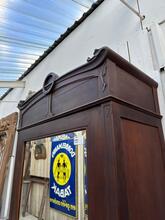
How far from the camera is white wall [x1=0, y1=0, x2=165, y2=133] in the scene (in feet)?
3.37

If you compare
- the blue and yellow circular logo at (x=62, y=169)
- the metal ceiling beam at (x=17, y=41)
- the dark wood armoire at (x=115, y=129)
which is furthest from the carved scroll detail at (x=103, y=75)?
the metal ceiling beam at (x=17, y=41)

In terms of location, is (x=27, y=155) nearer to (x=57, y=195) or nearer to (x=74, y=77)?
(x=57, y=195)

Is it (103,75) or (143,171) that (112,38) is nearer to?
(103,75)

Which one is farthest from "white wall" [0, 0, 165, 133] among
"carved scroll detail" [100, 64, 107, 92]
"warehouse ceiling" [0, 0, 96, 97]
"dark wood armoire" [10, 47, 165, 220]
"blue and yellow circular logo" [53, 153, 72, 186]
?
"blue and yellow circular logo" [53, 153, 72, 186]

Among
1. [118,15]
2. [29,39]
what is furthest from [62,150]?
[29,39]

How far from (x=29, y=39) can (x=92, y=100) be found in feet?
4.83

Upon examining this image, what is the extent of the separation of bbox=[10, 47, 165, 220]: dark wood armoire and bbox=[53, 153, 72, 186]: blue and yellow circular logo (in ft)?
0.54

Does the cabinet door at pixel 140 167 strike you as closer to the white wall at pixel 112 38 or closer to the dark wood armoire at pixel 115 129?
the dark wood armoire at pixel 115 129

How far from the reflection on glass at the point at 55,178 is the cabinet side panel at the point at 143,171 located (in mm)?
193

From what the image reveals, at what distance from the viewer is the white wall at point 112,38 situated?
1026mm

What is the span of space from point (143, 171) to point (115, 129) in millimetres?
235

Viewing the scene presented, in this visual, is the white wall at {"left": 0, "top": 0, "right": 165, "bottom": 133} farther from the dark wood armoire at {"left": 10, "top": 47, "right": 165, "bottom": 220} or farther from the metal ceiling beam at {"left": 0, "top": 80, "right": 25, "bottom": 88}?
the metal ceiling beam at {"left": 0, "top": 80, "right": 25, "bottom": 88}

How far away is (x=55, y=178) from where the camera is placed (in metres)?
0.91

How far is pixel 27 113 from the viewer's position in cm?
117
